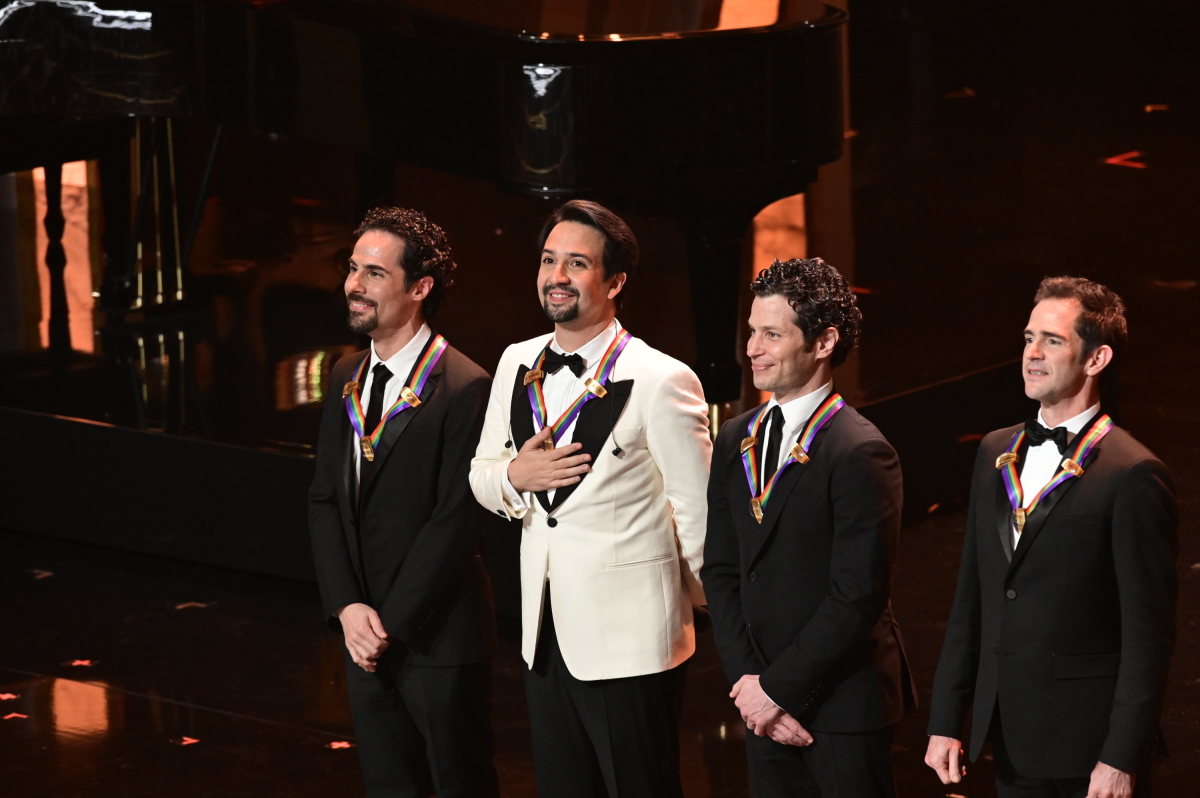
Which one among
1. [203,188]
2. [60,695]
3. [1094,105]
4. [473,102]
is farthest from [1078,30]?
[60,695]

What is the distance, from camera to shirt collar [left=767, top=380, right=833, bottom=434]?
9.04 feet

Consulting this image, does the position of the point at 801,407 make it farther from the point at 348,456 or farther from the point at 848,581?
the point at 348,456

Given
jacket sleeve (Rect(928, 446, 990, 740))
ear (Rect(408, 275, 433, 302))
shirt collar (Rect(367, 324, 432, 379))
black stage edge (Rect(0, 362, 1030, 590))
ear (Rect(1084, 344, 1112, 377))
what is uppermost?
ear (Rect(1084, 344, 1112, 377))

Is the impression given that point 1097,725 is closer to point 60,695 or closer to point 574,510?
point 574,510

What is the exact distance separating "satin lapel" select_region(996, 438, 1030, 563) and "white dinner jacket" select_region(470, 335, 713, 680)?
1.73 ft

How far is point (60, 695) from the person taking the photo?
438 cm

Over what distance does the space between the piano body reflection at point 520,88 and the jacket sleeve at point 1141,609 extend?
8.22ft

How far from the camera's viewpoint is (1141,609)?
2.49 meters

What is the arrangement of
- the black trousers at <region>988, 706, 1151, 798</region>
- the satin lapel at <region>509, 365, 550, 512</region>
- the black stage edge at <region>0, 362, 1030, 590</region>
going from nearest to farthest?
the black trousers at <region>988, 706, 1151, 798</region>
the satin lapel at <region>509, 365, 550, 512</region>
the black stage edge at <region>0, 362, 1030, 590</region>

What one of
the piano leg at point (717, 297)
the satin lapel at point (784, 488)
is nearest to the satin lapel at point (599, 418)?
the satin lapel at point (784, 488)

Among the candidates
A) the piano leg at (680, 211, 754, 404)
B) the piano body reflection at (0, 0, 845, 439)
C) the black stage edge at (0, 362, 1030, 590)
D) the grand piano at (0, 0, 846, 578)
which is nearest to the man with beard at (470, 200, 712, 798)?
the grand piano at (0, 0, 846, 578)

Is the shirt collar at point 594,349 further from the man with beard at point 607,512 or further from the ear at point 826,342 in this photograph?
the ear at point 826,342

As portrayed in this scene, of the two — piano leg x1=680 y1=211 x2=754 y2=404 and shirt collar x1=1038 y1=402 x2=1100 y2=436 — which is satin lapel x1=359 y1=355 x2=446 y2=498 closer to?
shirt collar x1=1038 y1=402 x2=1100 y2=436

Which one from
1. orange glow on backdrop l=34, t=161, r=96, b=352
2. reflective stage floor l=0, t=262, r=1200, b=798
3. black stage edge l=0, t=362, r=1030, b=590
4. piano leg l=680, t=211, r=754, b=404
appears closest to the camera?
reflective stage floor l=0, t=262, r=1200, b=798
